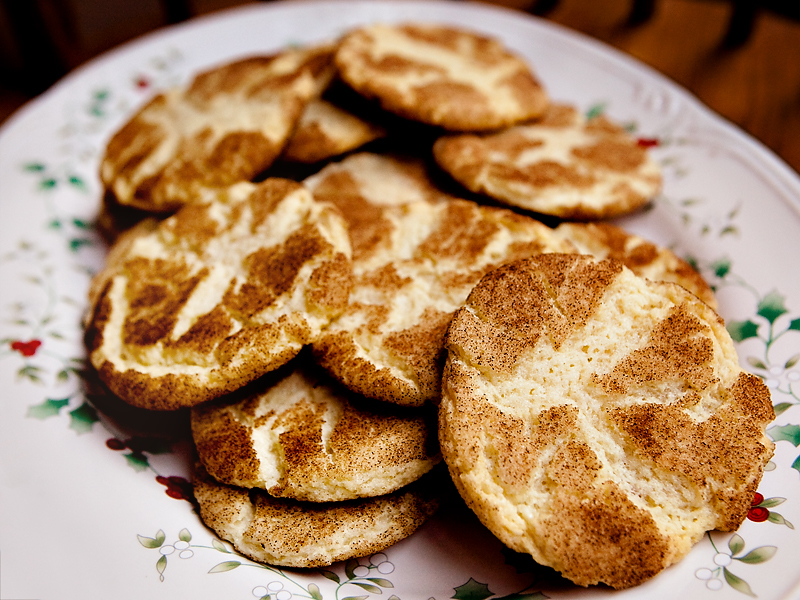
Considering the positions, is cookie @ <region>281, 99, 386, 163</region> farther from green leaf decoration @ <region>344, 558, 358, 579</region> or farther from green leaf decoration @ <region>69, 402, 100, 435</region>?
green leaf decoration @ <region>344, 558, 358, 579</region>

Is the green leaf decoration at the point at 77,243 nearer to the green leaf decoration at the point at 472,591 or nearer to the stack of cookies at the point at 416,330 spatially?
the stack of cookies at the point at 416,330

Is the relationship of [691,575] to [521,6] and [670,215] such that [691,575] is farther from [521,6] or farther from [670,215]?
[521,6]

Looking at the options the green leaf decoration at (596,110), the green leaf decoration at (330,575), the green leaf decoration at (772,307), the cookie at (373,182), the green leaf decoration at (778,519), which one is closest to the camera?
the green leaf decoration at (778,519)

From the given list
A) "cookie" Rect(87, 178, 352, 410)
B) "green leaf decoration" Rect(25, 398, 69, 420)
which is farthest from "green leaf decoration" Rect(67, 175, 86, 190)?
"green leaf decoration" Rect(25, 398, 69, 420)

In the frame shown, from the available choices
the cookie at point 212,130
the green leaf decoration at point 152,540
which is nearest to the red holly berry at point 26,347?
the cookie at point 212,130

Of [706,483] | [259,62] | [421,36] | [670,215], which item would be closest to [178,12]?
[259,62]
